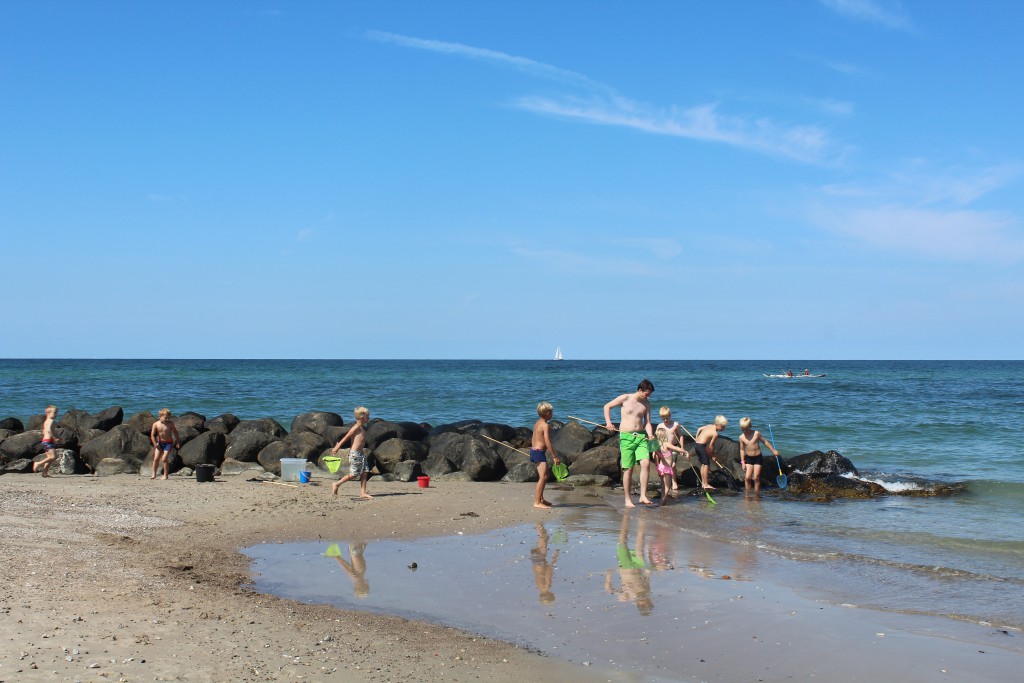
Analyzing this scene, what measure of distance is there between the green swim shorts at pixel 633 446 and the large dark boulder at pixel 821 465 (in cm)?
570

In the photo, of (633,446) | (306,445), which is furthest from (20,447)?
(633,446)

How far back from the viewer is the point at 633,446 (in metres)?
12.4

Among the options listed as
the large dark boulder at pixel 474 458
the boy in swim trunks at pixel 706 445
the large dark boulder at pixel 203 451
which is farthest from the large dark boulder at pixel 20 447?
the boy in swim trunks at pixel 706 445

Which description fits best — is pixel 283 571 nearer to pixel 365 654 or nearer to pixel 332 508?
pixel 365 654

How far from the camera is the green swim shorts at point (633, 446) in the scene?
1230cm

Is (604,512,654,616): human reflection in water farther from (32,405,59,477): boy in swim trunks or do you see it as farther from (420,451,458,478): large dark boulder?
(32,405,59,477): boy in swim trunks

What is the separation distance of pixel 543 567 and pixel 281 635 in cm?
319

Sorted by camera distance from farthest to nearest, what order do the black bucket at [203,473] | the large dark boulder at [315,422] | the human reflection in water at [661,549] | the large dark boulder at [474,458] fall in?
the large dark boulder at [315,422], the large dark boulder at [474,458], the black bucket at [203,473], the human reflection in water at [661,549]

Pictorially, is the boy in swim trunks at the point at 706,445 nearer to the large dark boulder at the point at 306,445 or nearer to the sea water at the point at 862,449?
the sea water at the point at 862,449

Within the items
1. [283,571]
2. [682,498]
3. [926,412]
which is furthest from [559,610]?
[926,412]

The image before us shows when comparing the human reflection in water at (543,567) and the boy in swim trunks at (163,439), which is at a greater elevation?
the boy in swim trunks at (163,439)

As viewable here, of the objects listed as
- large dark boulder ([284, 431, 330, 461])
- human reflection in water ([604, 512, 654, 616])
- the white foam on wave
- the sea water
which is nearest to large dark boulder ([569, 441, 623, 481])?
the sea water

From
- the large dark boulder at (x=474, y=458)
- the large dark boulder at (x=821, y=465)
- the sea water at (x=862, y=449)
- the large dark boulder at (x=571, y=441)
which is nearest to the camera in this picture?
the sea water at (x=862, y=449)

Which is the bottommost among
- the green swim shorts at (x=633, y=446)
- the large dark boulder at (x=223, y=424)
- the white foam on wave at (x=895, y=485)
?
the white foam on wave at (x=895, y=485)
